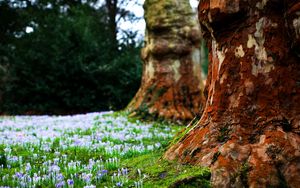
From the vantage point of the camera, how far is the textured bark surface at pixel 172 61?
12484mm

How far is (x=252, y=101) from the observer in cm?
415

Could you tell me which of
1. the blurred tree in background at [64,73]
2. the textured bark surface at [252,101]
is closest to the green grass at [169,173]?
the textured bark surface at [252,101]

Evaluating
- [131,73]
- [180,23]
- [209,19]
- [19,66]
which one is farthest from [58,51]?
[209,19]

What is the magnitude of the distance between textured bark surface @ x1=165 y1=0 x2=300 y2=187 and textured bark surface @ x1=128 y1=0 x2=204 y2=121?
7.82m

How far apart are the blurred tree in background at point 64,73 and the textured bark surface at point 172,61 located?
8710mm

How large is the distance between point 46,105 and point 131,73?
5.05 meters

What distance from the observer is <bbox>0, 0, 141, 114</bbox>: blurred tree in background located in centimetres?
2092

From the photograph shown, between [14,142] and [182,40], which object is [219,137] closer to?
[14,142]

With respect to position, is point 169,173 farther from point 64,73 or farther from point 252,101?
point 64,73

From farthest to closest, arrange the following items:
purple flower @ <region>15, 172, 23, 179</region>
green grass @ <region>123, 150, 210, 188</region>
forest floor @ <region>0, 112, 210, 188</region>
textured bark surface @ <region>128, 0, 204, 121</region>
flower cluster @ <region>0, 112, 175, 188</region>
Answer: textured bark surface @ <region>128, 0, 204, 121</region> → purple flower @ <region>15, 172, 23, 179</region> → flower cluster @ <region>0, 112, 175, 188</region> → forest floor @ <region>0, 112, 210, 188</region> → green grass @ <region>123, 150, 210, 188</region>

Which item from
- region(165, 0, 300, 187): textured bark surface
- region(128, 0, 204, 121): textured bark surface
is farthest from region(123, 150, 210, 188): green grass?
region(128, 0, 204, 121): textured bark surface

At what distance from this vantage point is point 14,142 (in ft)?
24.4

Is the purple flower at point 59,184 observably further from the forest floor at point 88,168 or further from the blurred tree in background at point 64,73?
the blurred tree in background at point 64,73

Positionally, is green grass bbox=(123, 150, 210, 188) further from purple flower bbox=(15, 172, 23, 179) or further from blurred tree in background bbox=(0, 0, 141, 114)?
blurred tree in background bbox=(0, 0, 141, 114)
